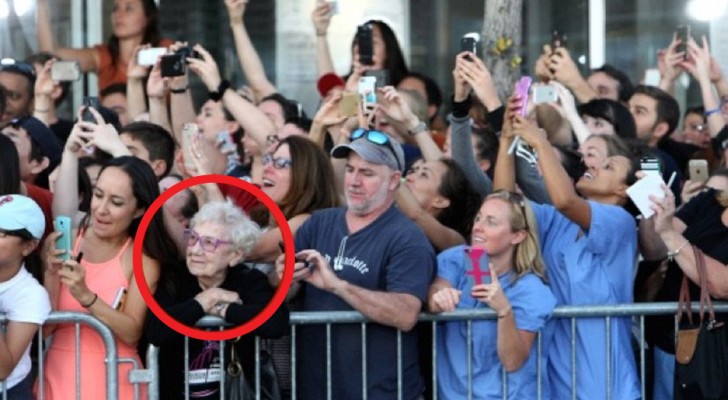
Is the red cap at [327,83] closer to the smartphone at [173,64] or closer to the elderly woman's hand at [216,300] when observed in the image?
the smartphone at [173,64]

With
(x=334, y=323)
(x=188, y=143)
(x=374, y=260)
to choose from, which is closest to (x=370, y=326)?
(x=334, y=323)

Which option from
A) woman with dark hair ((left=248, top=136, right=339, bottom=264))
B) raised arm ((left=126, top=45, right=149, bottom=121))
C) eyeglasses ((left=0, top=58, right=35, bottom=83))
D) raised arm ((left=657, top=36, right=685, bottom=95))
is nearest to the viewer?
woman with dark hair ((left=248, top=136, right=339, bottom=264))

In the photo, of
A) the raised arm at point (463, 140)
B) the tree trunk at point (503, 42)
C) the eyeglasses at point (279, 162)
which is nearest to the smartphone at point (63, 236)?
the eyeglasses at point (279, 162)

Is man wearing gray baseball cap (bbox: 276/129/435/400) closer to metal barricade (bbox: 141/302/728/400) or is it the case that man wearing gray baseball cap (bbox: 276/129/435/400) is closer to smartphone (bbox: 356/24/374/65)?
metal barricade (bbox: 141/302/728/400)

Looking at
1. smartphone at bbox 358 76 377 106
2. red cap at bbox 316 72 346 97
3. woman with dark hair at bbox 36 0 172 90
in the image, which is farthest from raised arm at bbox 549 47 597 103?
woman with dark hair at bbox 36 0 172 90

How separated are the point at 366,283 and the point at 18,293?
1.51m

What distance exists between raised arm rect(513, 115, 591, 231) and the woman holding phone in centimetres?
15

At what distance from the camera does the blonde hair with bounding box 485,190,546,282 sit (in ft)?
23.7

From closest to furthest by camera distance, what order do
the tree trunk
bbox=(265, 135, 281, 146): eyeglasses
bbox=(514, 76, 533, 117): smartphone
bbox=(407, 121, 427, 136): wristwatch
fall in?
bbox=(514, 76, 533, 117): smartphone, bbox=(265, 135, 281, 146): eyeglasses, bbox=(407, 121, 427, 136): wristwatch, the tree trunk

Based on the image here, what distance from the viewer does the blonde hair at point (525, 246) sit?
721 cm

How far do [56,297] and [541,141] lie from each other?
232 centimetres

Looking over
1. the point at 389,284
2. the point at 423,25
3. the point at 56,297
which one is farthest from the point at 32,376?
the point at 423,25

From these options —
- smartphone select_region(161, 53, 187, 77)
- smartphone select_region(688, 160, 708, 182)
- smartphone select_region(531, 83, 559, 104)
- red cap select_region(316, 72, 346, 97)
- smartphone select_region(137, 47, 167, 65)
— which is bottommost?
smartphone select_region(688, 160, 708, 182)

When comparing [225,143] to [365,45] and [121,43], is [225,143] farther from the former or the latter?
[121,43]
